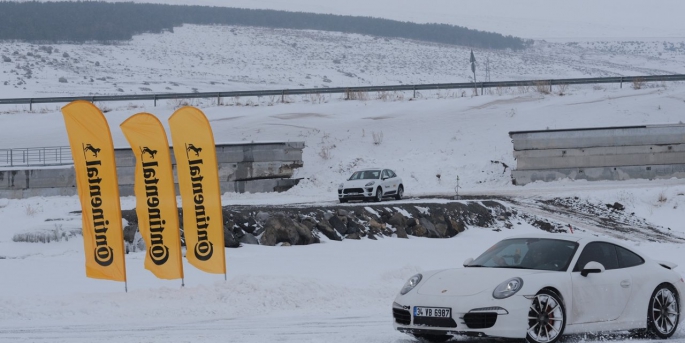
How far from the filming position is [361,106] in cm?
4769

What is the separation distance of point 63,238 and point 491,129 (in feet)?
86.7

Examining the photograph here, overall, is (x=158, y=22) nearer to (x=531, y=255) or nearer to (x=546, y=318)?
(x=531, y=255)

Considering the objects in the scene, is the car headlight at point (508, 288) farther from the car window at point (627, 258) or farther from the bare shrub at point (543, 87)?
the bare shrub at point (543, 87)

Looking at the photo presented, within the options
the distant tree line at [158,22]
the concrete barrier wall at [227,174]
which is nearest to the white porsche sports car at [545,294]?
the concrete barrier wall at [227,174]

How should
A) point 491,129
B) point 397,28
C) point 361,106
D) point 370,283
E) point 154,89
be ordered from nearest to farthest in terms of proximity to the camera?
point 370,283
point 491,129
point 361,106
point 154,89
point 397,28

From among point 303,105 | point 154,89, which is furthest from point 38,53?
point 303,105

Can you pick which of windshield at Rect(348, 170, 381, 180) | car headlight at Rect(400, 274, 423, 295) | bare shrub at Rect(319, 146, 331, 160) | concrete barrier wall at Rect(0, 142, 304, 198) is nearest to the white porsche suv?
windshield at Rect(348, 170, 381, 180)

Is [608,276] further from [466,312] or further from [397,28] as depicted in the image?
[397,28]

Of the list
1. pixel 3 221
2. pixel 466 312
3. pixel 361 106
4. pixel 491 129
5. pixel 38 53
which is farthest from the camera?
pixel 38 53

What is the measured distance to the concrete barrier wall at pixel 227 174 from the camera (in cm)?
3522

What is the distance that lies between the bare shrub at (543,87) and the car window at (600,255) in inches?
1495

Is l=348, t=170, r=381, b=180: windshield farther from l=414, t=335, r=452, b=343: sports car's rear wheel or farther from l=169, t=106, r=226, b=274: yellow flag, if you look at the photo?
l=414, t=335, r=452, b=343: sports car's rear wheel

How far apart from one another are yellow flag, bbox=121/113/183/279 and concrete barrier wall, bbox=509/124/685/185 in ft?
79.9

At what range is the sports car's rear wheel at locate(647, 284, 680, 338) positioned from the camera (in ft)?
35.3
